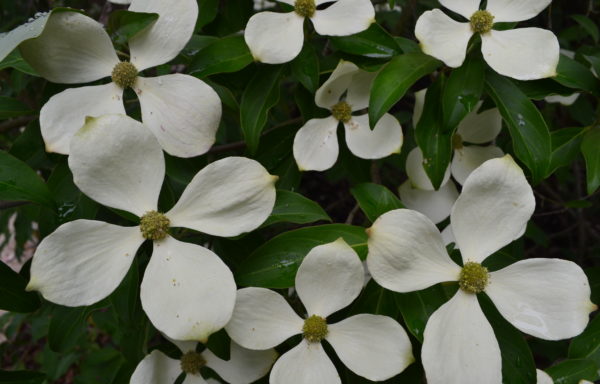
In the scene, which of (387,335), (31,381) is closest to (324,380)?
(387,335)

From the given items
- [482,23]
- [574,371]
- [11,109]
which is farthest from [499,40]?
[11,109]

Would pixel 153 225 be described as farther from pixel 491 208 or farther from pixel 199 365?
pixel 491 208

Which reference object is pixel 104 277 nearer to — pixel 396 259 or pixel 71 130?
pixel 71 130

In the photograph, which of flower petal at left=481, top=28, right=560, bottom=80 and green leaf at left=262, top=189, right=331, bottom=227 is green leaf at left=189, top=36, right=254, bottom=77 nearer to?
green leaf at left=262, top=189, right=331, bottom=227

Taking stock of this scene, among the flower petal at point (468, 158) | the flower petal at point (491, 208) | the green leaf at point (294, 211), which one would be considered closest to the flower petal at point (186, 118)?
the green leaf at point (294, 211)

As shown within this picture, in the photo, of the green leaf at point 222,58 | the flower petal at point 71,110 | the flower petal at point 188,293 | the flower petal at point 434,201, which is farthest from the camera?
the flower petal at point 434,201

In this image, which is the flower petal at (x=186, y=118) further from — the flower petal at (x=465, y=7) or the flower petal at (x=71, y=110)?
the flower petal at (x=465, y=7)

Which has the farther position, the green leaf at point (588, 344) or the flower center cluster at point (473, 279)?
the green leaf at point (588, 344)

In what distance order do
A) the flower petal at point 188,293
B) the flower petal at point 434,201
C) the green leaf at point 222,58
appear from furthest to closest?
the flower petal at point 434,201
the green leaf at point 222,58
the flower petal at point 188,293
